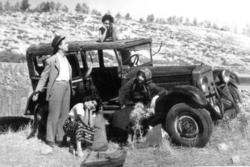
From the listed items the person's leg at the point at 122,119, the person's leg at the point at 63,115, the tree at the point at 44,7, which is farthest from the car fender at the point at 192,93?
the tree at the point at 44,7

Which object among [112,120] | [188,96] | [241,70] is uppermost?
[188,96]

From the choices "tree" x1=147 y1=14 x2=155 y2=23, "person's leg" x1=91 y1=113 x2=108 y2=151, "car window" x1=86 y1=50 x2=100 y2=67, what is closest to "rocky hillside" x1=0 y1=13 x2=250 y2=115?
"tree" x1=147 y1=14 x2=155 y2=23

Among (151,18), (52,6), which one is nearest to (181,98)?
(52,6)

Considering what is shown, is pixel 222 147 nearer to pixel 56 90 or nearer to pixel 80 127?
pixel 80 127

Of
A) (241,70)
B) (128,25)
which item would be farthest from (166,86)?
(128,25)

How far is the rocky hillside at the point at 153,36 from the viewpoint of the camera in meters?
25.0

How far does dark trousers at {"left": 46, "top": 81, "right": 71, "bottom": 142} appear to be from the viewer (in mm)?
6941

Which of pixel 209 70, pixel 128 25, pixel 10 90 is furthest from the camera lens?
pixel 128 25

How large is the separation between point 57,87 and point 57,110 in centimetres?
39

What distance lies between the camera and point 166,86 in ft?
23.9

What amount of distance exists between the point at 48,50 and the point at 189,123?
10.0 feet

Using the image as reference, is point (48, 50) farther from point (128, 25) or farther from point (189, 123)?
point (128, 25)

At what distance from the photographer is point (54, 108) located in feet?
22.9

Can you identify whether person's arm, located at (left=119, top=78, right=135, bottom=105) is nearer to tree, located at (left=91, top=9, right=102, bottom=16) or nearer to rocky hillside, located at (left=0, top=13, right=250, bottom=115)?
rocky hillside, located at (left=0, top=13, right=250, bottom=115)
